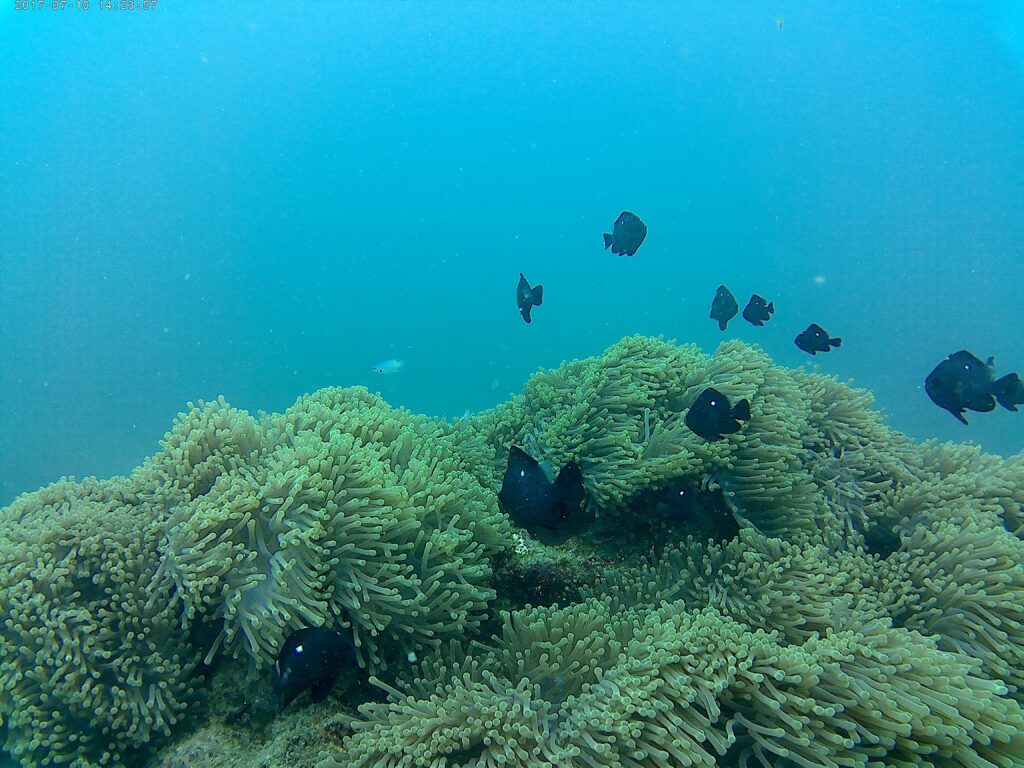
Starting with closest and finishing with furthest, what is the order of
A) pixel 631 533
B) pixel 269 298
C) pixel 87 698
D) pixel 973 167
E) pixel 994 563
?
pixel 87 698 < pixel 994 563 < pixel 631 533 < pixel 269 298 < pixel 973 167

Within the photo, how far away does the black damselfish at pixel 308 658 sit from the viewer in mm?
2201

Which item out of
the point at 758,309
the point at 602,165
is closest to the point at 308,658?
the point at 758,309

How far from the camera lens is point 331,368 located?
5747cm

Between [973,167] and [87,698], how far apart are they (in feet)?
338

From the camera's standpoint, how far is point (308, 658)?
2215 millimetres

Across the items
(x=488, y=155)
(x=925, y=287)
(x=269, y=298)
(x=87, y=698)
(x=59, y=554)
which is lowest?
(x=87, y=698)

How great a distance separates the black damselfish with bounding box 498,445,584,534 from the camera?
9.02ft

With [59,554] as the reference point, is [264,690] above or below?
below

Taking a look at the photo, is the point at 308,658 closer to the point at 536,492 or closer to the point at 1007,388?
the point at 536,492

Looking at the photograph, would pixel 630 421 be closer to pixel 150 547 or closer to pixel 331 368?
pixel 150 547

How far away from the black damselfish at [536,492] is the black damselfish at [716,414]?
779 mm

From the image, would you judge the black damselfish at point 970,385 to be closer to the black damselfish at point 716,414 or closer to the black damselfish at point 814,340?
the black damselfish at point 814,340

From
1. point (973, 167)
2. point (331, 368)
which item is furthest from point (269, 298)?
point (973, 167)

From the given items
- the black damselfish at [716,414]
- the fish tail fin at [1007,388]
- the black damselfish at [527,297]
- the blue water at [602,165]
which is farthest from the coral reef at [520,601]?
the blue water at [602,165]
